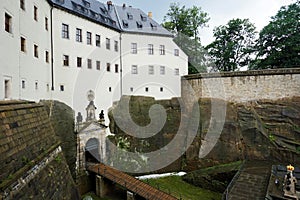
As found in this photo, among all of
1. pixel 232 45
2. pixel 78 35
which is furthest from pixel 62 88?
pixel 232 45

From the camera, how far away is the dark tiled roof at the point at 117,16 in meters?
17.2

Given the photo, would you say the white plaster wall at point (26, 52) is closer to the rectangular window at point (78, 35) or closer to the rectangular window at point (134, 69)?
the rectangular window at point (78, 35)

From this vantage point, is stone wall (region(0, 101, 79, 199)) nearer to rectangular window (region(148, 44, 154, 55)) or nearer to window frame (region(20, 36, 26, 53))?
window frame (region(20, 36, 26, 53))

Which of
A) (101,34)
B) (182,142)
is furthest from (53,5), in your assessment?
(182,142)

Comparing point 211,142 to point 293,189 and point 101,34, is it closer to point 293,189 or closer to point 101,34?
point 293,189

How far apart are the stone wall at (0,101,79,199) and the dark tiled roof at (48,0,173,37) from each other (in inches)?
482

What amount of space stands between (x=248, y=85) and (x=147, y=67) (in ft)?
33.6

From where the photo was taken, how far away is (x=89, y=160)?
1550cm

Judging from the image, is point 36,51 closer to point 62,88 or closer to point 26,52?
point 26,52

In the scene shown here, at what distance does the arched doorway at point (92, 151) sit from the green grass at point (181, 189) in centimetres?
461

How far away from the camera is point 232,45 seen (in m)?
25.4

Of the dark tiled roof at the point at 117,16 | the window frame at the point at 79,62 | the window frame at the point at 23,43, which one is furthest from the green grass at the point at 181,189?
the dark tiled roof at the point at 117,16

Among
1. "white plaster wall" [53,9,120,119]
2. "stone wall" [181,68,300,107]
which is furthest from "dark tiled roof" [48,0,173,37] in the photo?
"stone wall" [181,68,300,107]

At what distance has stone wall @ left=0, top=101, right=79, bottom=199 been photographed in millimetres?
4633
